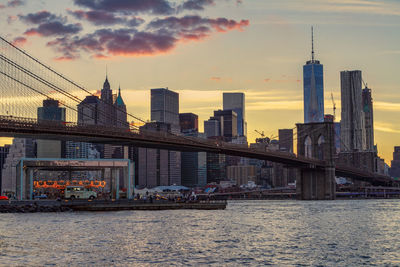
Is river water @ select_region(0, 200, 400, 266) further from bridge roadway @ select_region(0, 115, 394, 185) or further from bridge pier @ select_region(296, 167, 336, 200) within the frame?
bridge pier @ select_region(296, 167, 336, 200)

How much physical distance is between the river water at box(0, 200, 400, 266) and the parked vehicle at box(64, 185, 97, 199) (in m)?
20.6

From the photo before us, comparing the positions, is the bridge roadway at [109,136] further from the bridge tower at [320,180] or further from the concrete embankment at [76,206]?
the bridge tower at [320,180]

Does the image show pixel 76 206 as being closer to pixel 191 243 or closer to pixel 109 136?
pixel 109 136

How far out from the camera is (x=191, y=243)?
38.7 meters

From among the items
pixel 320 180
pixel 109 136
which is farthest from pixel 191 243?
pixel 320 180

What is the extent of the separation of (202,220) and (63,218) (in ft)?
42.6

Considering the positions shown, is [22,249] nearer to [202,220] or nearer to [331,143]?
[202,220]

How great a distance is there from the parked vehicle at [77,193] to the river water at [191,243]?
2060 centimetres

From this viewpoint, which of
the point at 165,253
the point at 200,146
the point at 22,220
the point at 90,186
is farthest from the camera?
the point at 200,146

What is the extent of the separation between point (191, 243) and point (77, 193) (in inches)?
1660

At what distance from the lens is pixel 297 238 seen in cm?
4253

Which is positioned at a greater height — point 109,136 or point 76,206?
point 109,136

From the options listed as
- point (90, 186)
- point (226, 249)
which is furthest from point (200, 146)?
point (226, 249)

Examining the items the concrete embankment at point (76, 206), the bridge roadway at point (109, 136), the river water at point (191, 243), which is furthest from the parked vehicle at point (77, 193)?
the river water at point (191, 243)
